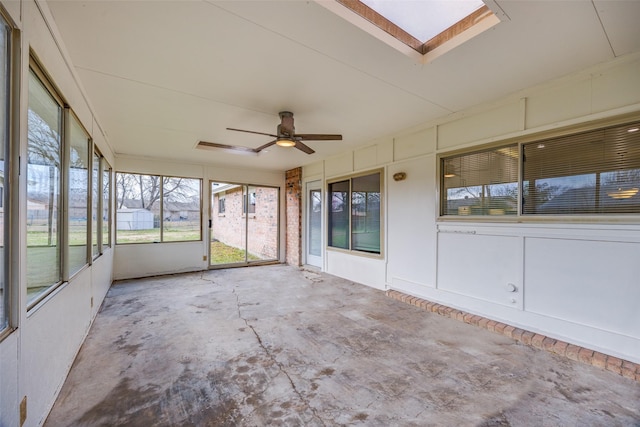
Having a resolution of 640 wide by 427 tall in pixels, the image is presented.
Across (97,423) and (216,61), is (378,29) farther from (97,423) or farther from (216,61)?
(97,423)

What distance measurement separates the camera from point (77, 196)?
2.78 metres

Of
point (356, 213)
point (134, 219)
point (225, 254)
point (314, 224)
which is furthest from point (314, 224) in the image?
point (134, 219)

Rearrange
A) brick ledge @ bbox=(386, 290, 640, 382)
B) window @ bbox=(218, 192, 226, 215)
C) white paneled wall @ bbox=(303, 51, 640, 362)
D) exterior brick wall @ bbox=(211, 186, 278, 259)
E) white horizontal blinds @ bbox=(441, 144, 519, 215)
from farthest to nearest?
window @ bbox=(218, 192, 226, 215), exterior brick wall @ bbox=(211, 186, 278, 259), white horizontal blinds @ bbox=(441, 144, 519, 215), white paneled wall @ bbox=(303, 51, 640, 362), brick ledge @ bbox=(386, 290, 640, 382)

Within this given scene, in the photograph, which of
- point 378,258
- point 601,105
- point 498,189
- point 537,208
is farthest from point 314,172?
point 601,105

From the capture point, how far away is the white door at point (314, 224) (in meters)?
6.67

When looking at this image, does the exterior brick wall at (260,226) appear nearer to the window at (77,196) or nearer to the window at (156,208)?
the window at (156,208)

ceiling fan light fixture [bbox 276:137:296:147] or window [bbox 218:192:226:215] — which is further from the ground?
ceiling fan light fixture [bbox 276:137:296:147]

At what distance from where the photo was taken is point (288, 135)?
3471mm

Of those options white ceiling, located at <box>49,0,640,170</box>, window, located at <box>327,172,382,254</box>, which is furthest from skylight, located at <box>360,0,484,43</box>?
window, located at <box>327,172,382,254</box>

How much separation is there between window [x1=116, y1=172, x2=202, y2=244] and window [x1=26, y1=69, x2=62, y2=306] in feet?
13.3

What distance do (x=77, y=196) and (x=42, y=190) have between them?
1.04m

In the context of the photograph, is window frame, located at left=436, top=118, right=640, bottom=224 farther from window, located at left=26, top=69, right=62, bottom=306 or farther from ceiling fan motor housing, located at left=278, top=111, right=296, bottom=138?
window, located at left=26, top=69, right=62, bottom=306

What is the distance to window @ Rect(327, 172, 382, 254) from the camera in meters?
5.15

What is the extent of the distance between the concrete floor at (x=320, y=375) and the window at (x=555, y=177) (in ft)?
4.93
